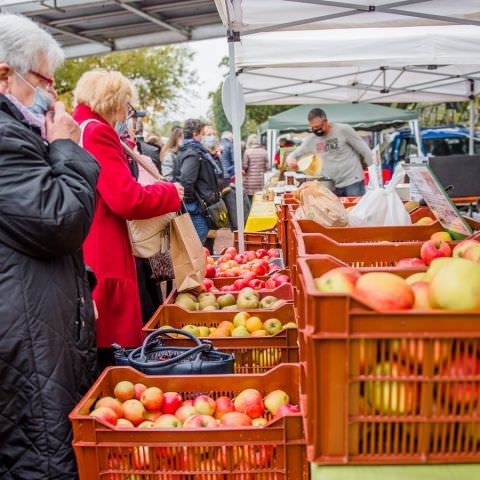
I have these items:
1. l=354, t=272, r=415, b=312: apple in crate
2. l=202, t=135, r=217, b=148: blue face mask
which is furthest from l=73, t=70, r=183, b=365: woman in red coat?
l=202, t=135, r=217, b=148: blue face mask

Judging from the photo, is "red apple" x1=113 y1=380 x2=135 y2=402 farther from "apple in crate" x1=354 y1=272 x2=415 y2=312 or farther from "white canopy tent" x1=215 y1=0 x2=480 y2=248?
"white canopy tent" x1=215 y1=0 x2=480 y2=248

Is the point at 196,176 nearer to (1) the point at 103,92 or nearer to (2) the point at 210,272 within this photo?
(2) the point at 210,272

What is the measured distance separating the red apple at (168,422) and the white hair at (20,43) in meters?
1.26

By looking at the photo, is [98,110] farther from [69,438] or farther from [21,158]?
[69,438]

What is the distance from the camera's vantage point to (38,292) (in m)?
2.06

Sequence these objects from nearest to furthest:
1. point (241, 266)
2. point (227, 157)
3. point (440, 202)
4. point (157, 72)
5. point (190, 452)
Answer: point (190, 452) < point (440, 202) < point (241, 266) < point (227, 157) < point (157, 72)

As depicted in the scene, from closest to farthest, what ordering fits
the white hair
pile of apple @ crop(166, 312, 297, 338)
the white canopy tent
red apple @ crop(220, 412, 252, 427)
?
the white hair, red apple @ crop(220, 412, 252, 427), pile of apple @ crop(166, 312, 297, 338), the white canopy tent

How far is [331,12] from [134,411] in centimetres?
399

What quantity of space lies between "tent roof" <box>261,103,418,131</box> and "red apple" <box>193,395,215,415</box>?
49.5ft

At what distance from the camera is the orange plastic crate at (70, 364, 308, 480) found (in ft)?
6.35

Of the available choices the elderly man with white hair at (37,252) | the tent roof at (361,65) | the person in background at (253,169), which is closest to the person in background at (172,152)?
the tent roof at (361,65)

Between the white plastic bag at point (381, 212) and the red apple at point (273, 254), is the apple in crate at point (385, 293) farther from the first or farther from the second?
the red apple at point (273, 254)

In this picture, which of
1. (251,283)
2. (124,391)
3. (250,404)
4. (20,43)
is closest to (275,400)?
(250,404)

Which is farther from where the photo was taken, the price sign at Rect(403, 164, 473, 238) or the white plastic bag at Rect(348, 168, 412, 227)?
the white plastic bag at Rect(348, 168, 412, 227)
